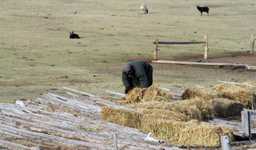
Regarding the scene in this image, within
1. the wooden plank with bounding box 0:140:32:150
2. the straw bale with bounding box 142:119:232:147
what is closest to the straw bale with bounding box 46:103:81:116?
the straw bale with bounding box 142:119:232:147

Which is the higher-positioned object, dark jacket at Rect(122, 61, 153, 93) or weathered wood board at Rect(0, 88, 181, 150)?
dark jacket at Rect(122, 61, 153, 93)

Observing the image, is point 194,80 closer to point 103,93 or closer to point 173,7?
point 103,93

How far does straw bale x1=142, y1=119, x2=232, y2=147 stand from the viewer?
11852 millimetres

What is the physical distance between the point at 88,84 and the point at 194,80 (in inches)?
132

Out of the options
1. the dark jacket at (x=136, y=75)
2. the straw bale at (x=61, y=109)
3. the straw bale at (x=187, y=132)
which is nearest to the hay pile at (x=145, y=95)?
the straw bale at (x=61, y=109)

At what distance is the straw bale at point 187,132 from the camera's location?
11.9m

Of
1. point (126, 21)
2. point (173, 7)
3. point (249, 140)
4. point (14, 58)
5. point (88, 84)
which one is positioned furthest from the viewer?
point (173, 7)

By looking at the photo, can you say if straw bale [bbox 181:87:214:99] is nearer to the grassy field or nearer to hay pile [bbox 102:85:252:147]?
hay pile [bbox 102:85:252:147]

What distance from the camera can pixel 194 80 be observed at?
919 inches

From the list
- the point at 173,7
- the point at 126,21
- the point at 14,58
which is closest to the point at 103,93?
the point at 14,58

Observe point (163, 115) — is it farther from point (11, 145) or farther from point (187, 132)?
point (11, 145)

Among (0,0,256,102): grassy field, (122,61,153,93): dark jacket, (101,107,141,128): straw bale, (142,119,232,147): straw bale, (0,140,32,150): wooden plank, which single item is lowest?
(0,140,32,150): wooden plank

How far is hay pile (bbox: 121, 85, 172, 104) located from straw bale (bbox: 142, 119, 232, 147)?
260 centimetres

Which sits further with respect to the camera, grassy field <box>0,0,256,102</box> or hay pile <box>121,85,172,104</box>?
grassy field <box>0,0,256,102</box>
